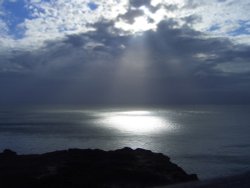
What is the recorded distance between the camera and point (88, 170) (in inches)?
1775

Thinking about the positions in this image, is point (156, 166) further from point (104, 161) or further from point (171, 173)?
point (104, 161)

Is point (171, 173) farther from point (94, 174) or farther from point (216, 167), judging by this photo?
point (216, 167)

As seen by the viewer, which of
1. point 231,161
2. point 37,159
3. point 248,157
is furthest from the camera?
point 248,157

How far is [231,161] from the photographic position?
69.6 meters

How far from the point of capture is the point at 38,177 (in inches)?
1649

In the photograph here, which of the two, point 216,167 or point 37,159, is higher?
point 37,159

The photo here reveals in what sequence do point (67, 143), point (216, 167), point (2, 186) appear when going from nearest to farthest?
point (2, 186), point (216, 167), point (67, 143)

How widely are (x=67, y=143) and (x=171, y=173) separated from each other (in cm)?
5578

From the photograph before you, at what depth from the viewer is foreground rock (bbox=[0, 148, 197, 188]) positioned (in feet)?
132

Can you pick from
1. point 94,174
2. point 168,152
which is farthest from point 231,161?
point 94,174

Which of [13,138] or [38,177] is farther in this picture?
[13,138]

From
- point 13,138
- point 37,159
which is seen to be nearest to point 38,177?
point 37,159

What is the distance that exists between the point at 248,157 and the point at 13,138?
2747 inches

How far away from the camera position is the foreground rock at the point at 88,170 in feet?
132
